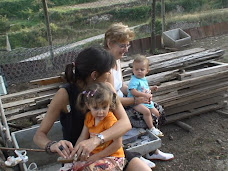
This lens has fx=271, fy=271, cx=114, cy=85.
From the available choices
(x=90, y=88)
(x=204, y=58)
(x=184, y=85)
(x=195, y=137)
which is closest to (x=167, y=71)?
(x=184, y=85)

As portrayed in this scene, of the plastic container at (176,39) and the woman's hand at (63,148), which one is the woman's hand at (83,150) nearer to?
the woman's hand at (63,148)

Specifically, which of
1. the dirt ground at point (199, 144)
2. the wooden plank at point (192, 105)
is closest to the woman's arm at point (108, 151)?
the dirt ground at point (199, 144)

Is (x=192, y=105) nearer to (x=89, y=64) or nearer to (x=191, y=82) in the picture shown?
(x=191, y=82)

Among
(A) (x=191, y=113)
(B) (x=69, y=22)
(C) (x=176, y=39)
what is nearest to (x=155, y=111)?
(A) (x=191, y=113)

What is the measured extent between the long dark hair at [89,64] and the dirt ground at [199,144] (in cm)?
201

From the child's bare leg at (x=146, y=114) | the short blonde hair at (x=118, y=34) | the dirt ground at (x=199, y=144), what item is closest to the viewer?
the short blonde hair at (x=118, y=34)

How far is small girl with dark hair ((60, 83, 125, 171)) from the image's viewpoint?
7.39ft

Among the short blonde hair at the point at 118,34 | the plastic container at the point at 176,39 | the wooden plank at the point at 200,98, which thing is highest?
the short blonde hair at the point at 118,34

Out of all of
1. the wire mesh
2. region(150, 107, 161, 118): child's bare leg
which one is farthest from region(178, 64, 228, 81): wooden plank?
the wire mesh

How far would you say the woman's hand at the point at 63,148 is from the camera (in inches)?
82.9

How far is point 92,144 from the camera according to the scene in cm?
212

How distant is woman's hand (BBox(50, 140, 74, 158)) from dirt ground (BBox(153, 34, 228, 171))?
1974 mm

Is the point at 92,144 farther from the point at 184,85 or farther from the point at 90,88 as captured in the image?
the point at 184,85

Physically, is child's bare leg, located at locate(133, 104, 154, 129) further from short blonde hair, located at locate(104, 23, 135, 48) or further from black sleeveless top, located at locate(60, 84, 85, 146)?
black sleeveless top, located at locate(60, 84, 85, 146)
